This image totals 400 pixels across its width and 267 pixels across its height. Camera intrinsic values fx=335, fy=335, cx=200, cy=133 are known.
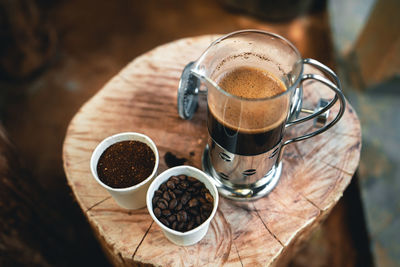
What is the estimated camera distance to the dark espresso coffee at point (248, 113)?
85 cm

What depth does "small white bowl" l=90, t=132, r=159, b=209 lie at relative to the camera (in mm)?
940

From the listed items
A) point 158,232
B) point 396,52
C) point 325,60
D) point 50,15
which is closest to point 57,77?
point 50,15

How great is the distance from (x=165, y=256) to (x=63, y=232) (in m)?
0.90

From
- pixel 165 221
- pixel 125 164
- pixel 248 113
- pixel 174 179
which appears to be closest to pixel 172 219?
pixel 165 221

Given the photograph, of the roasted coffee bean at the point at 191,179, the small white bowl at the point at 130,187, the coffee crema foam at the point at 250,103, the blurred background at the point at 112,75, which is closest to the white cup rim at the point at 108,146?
the small white bowl at the point at 130,187

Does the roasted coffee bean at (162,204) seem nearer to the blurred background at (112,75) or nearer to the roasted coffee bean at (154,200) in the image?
the roasted coffee bean at (154,200)

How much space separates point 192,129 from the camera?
4.13 feet

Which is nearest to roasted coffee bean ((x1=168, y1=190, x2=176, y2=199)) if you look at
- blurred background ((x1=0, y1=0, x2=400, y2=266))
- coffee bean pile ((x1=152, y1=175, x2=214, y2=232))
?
coffee bean pile ((x1=152, y1=175, x2=214, y2=232))

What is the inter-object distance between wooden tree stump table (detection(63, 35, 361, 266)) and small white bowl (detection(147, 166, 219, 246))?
5 centimetres

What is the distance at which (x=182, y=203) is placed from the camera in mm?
945

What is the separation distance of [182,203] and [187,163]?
24 cm

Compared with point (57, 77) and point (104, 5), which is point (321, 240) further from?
point (104, 5)

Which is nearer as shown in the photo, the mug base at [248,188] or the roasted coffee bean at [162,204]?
the roasted coffee bean at [162,204]

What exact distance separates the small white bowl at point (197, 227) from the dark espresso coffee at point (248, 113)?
0.12 m
